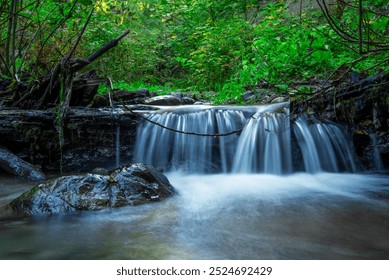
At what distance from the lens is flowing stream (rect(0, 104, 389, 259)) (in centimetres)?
239

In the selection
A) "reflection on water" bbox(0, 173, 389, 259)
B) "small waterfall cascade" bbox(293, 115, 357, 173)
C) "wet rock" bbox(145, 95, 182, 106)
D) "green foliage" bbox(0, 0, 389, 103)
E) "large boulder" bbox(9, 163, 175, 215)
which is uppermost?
"green foliage" bbox(0, 0, 389, 103)

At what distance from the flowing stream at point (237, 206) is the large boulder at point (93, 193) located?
146mm

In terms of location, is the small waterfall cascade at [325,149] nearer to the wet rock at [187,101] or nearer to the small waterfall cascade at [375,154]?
the small waterfall cascade at [375,154]

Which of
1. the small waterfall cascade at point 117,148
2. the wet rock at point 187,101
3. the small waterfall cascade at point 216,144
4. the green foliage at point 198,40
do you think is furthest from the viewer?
the wet rock at point 187,101

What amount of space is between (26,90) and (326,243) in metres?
5.62

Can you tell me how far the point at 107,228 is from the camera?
282 centimetres

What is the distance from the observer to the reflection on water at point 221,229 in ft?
7.60

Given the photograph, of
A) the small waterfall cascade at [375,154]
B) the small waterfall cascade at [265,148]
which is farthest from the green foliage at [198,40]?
the small waterfall cascade at [375,154]

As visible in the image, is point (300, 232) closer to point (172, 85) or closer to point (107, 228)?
point (107, 228)

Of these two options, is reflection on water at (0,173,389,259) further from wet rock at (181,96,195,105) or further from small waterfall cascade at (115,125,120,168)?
wet rock at (181,96,195,105)

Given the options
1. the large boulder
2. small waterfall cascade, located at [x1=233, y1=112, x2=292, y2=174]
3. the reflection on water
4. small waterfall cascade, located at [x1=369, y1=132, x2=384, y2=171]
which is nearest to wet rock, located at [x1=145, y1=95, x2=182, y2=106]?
small waterfall cascade, located at [x1=233, y1=112, x2=292, y2=174]

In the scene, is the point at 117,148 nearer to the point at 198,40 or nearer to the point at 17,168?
the point at 17,168

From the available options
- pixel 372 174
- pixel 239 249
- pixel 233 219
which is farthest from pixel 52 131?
pixel 372 174

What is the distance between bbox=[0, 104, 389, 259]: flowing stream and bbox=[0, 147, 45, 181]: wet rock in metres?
0.31
